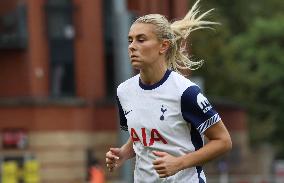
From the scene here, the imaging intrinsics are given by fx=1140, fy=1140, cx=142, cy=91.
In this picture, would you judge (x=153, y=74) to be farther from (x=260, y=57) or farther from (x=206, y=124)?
(x=260, y=57)

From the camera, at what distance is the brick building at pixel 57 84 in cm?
3838

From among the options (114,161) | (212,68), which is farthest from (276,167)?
(114,161)

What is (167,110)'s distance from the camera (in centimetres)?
657

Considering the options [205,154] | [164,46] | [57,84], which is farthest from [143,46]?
[57,84]

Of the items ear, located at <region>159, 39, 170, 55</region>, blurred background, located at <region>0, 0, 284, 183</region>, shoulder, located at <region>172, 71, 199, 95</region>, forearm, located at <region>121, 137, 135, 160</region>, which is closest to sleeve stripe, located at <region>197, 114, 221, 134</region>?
shoulder, located at <region>172, 71, 199, 95</region>

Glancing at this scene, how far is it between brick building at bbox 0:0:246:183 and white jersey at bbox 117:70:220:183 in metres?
31.1

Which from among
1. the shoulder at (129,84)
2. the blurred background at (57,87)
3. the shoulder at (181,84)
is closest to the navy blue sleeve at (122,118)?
the shoulder at (129,84)

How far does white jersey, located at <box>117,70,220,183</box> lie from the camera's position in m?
6.52

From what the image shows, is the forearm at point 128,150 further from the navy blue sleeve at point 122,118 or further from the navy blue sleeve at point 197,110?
the navy blue sleeve at point 197,110

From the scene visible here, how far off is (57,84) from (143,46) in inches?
1285

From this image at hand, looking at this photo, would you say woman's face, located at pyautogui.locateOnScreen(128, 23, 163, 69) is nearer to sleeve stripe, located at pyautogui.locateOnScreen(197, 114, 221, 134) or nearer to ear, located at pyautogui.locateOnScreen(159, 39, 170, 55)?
ear, located at pyautogui.locateOnScreen(159, 39, 170, 55)

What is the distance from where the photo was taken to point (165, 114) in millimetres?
6562

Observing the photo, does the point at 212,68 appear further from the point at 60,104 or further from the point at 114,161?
the point at 114,161

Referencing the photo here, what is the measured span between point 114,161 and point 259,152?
48.8 m
